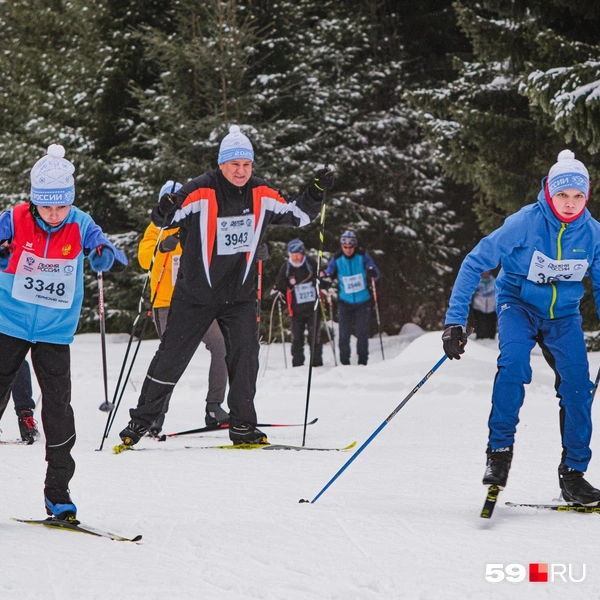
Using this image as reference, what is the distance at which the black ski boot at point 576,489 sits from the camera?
4.52m

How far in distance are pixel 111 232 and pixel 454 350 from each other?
1570cm

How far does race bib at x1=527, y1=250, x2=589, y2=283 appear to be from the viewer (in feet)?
15.0

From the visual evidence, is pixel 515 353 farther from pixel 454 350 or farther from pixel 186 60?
pixel 186 60

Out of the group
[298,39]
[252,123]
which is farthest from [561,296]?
[298,39]

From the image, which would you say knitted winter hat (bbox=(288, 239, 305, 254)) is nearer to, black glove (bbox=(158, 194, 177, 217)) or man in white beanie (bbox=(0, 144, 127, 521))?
black glove (bbox=(158, 194, 177, 217))

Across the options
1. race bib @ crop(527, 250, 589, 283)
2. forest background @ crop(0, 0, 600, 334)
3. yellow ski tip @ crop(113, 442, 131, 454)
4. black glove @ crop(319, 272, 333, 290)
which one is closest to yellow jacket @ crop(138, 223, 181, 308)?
yellow ski tip @ crop(113, 442, 131, 454)

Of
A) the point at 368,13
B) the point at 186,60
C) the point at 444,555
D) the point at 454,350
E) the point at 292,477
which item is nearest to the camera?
the point at 444,555

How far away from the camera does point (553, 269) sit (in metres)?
4.58

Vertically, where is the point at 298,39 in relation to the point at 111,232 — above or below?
above

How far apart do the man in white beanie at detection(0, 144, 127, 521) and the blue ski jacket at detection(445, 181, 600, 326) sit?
1858 millimetres

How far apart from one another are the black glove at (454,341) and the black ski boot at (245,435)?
8.32 ft

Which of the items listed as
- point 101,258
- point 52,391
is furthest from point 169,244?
point 52,391

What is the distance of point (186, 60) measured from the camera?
54.4ft

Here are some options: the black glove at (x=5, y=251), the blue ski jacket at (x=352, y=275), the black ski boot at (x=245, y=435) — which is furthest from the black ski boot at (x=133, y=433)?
the blue ski jacket at (x=352, y=275)
